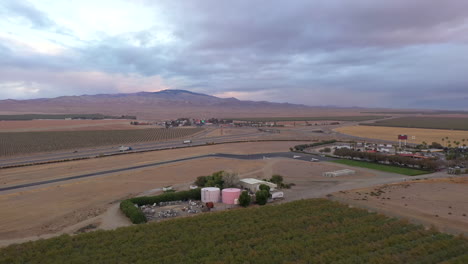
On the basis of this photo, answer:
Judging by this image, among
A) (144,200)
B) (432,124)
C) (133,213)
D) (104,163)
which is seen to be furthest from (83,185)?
(432,124)

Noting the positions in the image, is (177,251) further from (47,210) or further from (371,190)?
(371,190)

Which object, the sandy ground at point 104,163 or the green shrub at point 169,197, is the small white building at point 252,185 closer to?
the green shrub at point 169,197

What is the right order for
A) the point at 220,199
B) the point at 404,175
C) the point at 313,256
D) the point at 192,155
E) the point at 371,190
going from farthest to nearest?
the point at 192,155
the point at 404,175
the point at 371,190
the point at 220,199
the point at 313,256

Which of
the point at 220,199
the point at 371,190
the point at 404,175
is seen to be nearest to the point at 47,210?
the point at 220,199

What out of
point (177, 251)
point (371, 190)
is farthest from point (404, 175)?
point (177, 251)

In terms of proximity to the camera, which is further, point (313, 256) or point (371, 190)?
point (371, 190)

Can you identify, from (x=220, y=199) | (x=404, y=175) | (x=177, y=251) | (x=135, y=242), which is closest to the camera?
(x=177, y=251)

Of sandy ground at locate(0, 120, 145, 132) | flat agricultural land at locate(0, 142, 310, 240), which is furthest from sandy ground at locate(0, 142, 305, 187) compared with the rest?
sandy ground at locate(0, 120, 145, 132)
